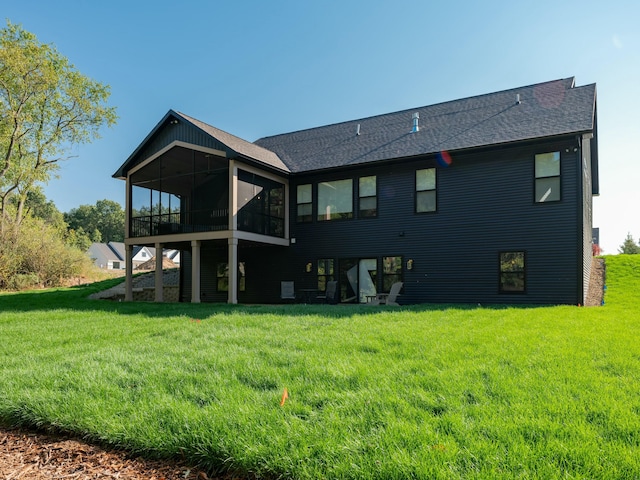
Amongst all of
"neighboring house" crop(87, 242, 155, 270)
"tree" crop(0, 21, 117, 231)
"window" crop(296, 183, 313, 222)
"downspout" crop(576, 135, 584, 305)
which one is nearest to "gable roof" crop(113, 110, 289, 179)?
"window" crop(296, 183, 313, 222)

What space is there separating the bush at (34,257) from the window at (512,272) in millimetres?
22109

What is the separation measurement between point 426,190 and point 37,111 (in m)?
25.0

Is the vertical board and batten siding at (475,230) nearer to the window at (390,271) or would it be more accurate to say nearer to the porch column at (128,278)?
the window at (390,271)

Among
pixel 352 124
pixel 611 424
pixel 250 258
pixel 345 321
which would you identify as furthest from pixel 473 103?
pixel 611 424

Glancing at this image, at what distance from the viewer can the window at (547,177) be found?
37.6 feet

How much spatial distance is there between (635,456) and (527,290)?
986cm

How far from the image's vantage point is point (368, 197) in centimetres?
1420

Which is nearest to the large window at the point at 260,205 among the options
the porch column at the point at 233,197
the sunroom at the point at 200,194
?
the sunroom at the point at 200,194

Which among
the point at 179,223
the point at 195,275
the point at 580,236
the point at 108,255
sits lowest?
the point at 195,275

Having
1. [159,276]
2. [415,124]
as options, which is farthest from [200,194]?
[415,124]

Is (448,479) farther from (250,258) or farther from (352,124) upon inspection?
(352,124)

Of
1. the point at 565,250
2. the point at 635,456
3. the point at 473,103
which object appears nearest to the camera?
the point at 635,456

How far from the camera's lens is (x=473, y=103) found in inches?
614

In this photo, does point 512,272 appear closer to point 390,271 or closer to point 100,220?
point 390,271
